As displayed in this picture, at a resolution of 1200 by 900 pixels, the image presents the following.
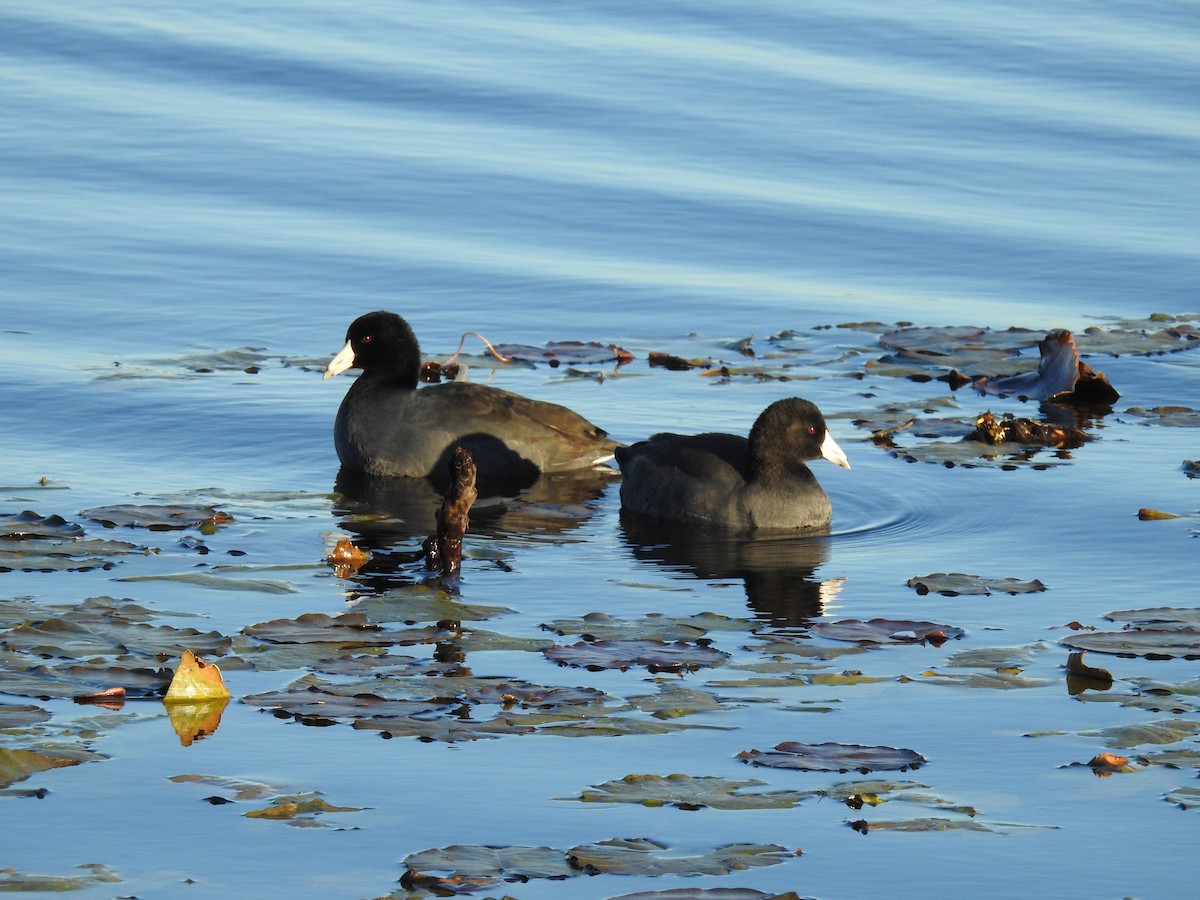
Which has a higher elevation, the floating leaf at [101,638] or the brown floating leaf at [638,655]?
the floating leaf at [101,638]

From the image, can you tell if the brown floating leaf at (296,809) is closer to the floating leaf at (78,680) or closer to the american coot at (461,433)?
the floating leaf at (78,680)

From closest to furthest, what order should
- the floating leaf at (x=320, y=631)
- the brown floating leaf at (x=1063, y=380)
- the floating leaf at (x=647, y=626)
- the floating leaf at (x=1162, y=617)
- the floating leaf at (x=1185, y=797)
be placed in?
the floating leaf at (x=1185, y=797) → the floating leaf at (x=320, y=631) → the floating leaf at (x=647, y=626) → the floating leaf at (x=1162, y=617) → the brown floating leaf at (x=1063, y=380)

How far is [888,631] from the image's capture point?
9016mm

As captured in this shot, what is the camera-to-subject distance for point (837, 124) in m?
23.9

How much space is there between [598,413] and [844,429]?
1.72 m

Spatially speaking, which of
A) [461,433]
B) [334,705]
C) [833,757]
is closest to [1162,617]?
[833,757]

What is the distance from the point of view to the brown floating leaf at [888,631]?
8930 mm

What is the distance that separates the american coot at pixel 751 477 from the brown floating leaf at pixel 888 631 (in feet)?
8.41

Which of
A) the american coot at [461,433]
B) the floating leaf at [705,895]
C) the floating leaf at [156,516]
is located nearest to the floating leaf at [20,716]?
the floating leaf at [705,895]

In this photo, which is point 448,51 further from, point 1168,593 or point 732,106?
point 1168,593

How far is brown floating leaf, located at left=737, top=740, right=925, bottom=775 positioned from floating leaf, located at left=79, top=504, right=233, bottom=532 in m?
4.44

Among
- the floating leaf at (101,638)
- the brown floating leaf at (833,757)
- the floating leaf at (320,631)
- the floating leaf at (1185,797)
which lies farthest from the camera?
the floating leaf at (320,631)

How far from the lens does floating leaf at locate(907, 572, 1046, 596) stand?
390 inches

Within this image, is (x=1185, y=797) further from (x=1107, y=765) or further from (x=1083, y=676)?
(x=1083, y=676)
